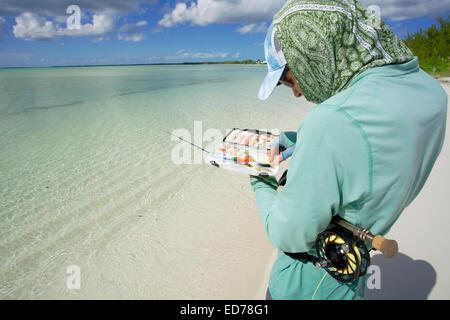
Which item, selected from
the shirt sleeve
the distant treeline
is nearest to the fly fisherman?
the shirt sleeve

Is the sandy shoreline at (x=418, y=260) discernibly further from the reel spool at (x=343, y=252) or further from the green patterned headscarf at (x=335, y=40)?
the green patterned headscarf at (x=335, y=40)

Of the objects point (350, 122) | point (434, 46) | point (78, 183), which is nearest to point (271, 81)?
point (350, 122)

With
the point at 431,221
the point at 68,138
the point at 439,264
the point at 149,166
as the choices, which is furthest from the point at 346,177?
the point at 68,138

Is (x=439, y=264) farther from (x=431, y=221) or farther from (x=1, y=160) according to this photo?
(x=1, y=160)

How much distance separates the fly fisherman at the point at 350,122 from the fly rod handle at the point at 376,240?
31 mm

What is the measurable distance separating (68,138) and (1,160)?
1.70 meters

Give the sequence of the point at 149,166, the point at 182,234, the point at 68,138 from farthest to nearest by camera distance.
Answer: the point at 68,138 → the point at 149,166 → the point at 182,234

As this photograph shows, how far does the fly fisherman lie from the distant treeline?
26.5 m

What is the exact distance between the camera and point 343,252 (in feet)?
3.19

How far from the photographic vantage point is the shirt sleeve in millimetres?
711

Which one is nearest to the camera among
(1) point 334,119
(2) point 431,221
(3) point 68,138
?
(1) point 334,119

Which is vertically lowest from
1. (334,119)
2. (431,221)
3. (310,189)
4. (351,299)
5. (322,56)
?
(431,221)

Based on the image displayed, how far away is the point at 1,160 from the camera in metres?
5.56

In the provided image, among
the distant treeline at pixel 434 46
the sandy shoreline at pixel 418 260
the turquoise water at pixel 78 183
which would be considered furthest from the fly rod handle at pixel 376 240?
the distant treeline at pixel 434 46
